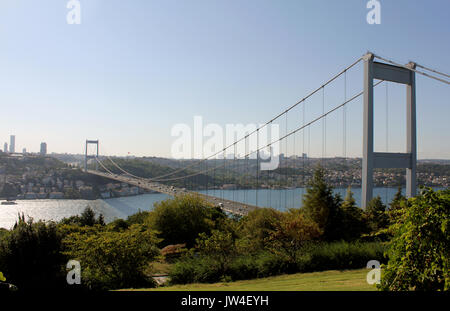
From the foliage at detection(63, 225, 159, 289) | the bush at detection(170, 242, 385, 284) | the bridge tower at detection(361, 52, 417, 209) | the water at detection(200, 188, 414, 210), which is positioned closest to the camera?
the foliage at detection(63, 225, 159, 289)

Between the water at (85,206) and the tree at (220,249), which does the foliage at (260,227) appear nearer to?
the tree at (220,249)

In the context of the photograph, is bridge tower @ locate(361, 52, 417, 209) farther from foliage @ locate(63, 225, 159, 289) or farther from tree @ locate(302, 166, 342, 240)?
foliage @ locate(63, 225, 159, 289)

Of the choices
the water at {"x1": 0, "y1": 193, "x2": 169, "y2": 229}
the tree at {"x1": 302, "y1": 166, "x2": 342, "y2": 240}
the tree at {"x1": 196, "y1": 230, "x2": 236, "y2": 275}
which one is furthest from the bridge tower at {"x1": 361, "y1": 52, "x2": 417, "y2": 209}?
the water at {"x1": 0, "y1": 193, "x2": 169, "y2": 229}

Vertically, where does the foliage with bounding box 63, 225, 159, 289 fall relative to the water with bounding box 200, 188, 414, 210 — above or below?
below

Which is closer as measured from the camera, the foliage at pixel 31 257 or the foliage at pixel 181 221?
the foliage at pixel 31 257

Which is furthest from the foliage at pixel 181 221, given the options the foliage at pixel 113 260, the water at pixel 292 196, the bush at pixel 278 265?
the foliage at pixel 113 260

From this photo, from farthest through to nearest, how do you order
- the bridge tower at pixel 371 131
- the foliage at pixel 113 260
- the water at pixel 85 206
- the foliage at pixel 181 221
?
the water at pixel 85 206 → the foliage at pixel 181 221 → the bridge tower at pixel 371 131 → the foliage at pixel 113 260
